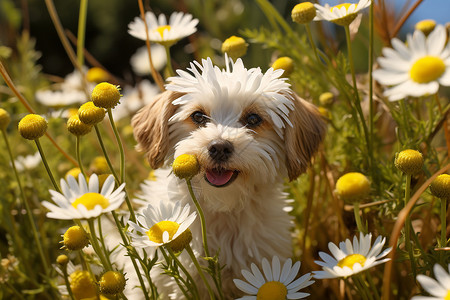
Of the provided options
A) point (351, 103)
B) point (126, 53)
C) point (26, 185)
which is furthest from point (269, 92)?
point (126, 53)

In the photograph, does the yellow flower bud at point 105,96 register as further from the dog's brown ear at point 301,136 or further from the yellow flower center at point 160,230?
the dog's brown ear at point 301,136

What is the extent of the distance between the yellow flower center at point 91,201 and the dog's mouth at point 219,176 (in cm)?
45

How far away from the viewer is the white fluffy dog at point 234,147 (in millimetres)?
1535

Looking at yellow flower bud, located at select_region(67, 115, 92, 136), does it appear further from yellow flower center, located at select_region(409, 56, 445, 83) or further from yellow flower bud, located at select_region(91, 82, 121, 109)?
yellow flower center, located at select_region(409, 56, 445, 83)

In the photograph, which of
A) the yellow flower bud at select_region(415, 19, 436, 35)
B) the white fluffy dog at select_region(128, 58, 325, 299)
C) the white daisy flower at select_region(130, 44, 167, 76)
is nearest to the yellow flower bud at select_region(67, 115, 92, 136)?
the white fluffy dog at select_region(128, 58, 325, 299)

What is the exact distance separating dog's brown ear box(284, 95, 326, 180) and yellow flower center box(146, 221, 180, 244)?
0.56 meters

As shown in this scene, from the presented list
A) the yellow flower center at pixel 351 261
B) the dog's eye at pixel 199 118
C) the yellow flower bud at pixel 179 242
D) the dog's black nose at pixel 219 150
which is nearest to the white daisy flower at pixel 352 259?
the yellow flower center at pixel 351 261

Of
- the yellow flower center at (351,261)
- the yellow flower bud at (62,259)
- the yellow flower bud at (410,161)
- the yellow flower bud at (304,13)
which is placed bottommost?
the yellow flower center at (351,261)

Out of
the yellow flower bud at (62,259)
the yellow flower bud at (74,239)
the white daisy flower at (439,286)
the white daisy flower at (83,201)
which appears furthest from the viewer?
the yellow flower bud at (62,259)

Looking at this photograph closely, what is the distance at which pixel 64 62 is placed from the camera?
604cm

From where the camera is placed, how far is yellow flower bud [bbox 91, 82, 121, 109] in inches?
48.2

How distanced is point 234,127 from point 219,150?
5.6 inches

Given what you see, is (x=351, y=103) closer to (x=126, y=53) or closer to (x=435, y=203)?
(x=435, y=203)

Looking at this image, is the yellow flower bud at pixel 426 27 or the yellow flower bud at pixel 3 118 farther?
the yellow flower bud at pixel 426 27
